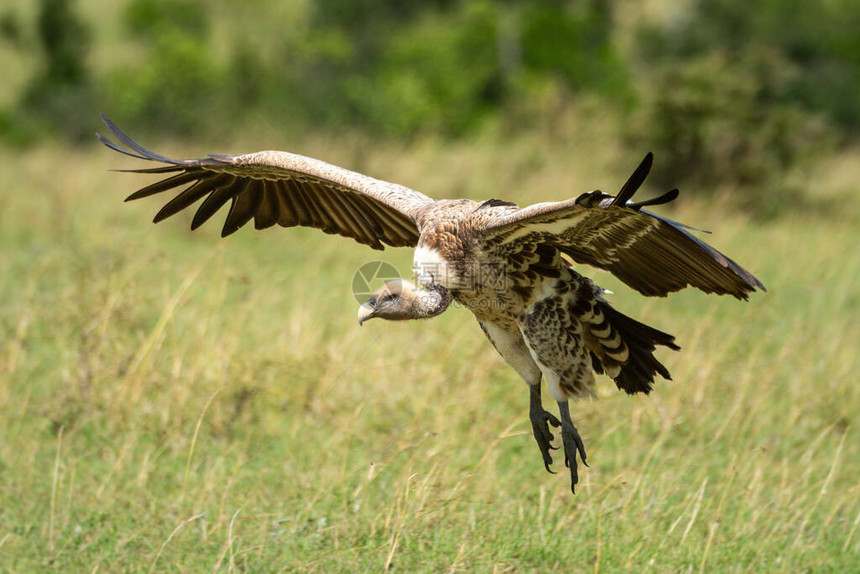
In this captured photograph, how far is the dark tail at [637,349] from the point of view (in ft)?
Result: 14.6

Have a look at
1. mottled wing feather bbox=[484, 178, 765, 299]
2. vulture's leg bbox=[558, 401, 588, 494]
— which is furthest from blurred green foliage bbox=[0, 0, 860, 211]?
vulture's leg bbox=[558, 401, 588, 494]

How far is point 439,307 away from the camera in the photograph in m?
4.16

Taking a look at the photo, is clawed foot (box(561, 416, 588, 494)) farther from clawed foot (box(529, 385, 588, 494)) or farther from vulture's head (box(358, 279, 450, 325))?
vulture's head (box(358, 279, 450, 325))

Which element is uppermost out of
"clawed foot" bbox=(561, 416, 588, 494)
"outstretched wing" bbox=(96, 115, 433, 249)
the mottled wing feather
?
"outstretched wing" bbox=(96, 115, 433, 249)

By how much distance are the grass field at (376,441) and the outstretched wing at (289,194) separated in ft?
2.23

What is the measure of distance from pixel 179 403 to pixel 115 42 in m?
23.7

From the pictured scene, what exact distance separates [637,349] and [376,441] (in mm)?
1782

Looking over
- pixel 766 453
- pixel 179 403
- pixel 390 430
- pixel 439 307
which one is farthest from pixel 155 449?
pixel 766 453

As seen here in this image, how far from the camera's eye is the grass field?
436cm

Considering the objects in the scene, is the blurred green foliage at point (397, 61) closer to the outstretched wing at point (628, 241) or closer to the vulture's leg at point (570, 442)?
the outstretched wing at point (628, 241)

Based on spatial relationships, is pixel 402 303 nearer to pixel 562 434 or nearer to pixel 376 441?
pixel 562 434

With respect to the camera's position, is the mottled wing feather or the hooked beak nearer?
the mottled wing feather

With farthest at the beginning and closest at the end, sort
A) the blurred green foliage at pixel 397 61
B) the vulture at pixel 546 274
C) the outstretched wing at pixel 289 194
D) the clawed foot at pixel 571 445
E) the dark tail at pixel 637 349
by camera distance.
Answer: the blurred green foliage at pixel 397 61 < the outstretched wing at pixel 289 194 < the dark tail at pixel 637 349 < the clawed foot at pixel 571 445 < the vulture at pixel 546 274

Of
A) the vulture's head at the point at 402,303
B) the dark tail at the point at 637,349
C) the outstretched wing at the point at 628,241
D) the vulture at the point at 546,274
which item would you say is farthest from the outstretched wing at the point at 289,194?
the dark tail at the point at 637,349
